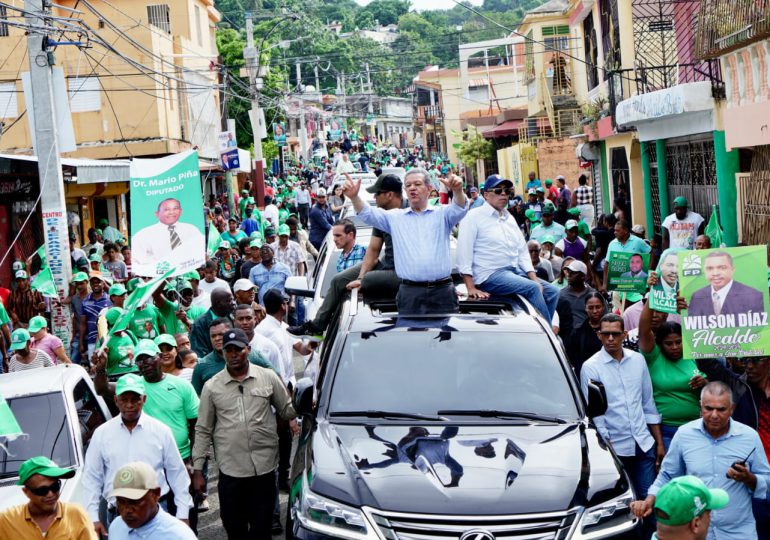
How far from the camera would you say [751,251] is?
7.91 m

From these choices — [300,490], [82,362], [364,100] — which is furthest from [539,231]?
[364,100]

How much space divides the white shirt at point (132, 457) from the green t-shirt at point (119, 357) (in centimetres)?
325

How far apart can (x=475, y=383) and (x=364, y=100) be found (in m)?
137

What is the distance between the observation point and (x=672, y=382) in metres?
8.16

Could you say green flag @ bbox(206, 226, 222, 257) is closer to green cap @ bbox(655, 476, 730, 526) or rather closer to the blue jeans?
the blue jeans

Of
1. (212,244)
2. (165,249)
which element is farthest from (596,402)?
(212,244)

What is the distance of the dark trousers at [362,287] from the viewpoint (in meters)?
8.70

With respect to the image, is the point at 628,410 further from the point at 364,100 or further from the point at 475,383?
the point at 364,100

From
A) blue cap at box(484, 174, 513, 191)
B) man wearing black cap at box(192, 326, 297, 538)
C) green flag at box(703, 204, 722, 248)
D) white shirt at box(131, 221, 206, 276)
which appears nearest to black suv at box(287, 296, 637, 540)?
man wearing black cap at box(192, 326, 297, 538)

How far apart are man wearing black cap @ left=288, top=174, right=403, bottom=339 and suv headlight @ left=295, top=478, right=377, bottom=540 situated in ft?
8.44

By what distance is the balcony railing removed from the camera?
14.5 m

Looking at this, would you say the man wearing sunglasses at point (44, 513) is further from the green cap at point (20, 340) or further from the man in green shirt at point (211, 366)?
the green cap at point (20, 340)

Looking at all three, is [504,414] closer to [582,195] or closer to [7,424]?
[7,424]

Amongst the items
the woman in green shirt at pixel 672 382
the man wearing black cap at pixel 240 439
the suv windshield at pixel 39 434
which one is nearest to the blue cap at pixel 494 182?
the woman in green shirt at pixel 672 382
